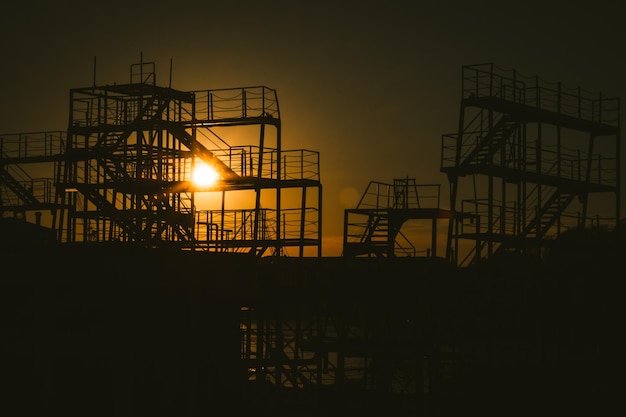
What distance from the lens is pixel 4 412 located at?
35.0 m

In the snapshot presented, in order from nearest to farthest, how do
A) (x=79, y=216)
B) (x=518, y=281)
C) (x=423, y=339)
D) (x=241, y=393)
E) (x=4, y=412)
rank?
(x=4, y=412), (x=241, y=393), (x=423, y=339), (x=518, y=281), (x=79, y=216)

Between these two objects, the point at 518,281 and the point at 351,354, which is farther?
the point at 518,281

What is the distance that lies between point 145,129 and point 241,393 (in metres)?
15.3

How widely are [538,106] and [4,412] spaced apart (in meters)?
26.4

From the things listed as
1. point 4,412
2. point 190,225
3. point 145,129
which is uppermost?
point 145,129

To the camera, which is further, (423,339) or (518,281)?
(518,281)

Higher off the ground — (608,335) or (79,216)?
(79,216)

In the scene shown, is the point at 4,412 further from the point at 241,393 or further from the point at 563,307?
the point at 563,307

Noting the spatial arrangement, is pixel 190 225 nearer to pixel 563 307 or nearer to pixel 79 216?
pixel 79 216

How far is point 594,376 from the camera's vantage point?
50.3m

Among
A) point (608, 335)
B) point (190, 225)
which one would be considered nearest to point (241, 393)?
point (190, 225)

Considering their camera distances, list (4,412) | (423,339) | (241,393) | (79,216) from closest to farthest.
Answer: (4,412)
(241,393)
(423,339)
(79,216)

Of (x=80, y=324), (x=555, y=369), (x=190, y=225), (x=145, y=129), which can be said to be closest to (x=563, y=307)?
(x=555, y=369)

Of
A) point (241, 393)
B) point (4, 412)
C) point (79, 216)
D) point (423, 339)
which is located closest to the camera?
point (4, 412)
